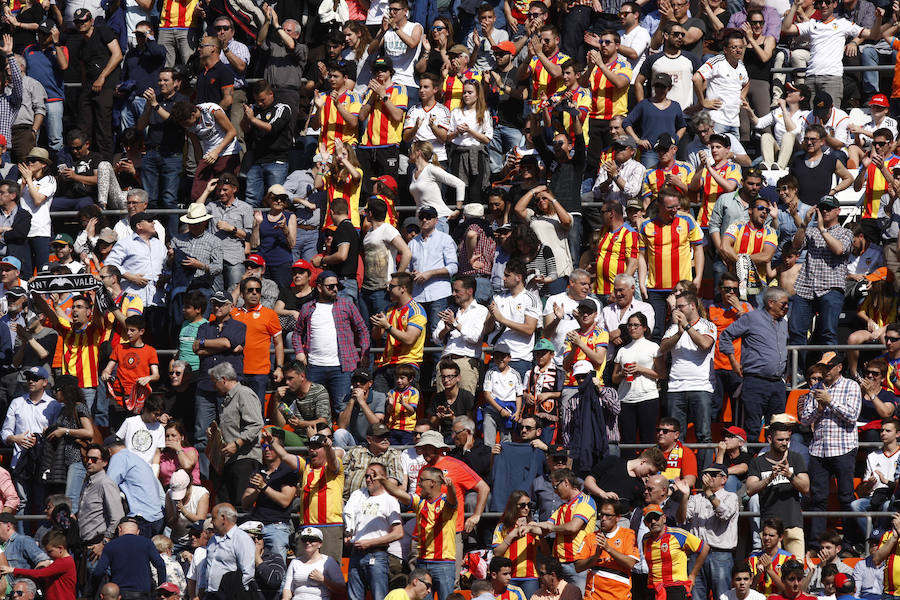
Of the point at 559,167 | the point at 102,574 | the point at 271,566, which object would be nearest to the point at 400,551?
the point at 271,566

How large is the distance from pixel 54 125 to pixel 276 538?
7336 mm

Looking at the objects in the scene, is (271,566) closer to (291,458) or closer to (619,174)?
(291,458)

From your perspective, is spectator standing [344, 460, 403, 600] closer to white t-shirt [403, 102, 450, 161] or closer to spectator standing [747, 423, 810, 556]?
spectator standing [747, 423, 810, 556]

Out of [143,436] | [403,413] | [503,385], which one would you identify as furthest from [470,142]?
[143,436]

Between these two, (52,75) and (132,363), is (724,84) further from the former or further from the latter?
(52,75)

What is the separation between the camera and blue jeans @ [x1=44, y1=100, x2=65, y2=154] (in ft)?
70.1

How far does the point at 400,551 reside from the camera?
52.3 ft

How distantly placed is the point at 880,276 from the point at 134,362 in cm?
771

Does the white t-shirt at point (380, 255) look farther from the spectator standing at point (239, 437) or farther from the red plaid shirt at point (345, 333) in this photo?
the spectator standing at point (239, 437)

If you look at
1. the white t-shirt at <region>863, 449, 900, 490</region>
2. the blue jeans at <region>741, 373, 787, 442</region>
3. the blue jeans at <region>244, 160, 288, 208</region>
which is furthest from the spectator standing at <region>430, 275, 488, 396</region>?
the white t-shirt at <region>863, 449, 900, 490</region>

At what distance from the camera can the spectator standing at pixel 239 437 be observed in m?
16.6

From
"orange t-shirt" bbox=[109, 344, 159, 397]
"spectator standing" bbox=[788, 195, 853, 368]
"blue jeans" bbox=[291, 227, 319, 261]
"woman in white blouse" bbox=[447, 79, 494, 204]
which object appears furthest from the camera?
"woman in white blouse" bbox=[447, 79, 494, 204]

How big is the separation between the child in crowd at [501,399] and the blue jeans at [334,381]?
1.46 metres

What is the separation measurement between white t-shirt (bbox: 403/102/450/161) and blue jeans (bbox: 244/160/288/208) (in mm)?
1495
